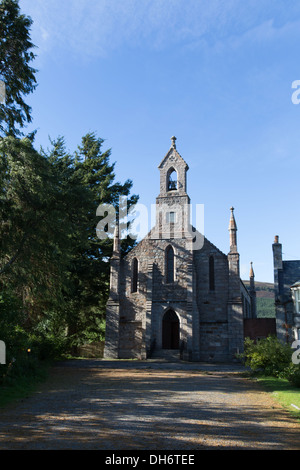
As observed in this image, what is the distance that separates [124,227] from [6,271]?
2054cm

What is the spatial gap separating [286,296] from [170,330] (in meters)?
9.23

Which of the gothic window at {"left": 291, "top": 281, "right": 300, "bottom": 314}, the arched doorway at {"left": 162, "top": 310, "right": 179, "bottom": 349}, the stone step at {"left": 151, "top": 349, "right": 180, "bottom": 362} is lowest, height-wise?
the stone step at {"left": 151, "top": 349, "right": 180, "bottom": 362}

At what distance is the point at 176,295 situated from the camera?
2853 cm

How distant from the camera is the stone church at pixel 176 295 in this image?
27.2 meters

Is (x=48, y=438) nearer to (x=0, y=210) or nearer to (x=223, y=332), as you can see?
(x=0, y=210)

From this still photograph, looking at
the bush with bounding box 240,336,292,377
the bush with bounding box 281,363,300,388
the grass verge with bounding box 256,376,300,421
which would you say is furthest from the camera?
the bush with bounding box 240,336,292,377

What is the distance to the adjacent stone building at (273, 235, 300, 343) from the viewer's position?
27.1m

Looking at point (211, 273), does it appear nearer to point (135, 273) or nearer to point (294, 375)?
point (135, 273)

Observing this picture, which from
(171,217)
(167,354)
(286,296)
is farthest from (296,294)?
(171,217)

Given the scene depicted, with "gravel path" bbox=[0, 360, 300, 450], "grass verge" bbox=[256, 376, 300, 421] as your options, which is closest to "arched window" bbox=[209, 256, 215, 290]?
"grass verge" bbox=[256, 376, 300, 421]

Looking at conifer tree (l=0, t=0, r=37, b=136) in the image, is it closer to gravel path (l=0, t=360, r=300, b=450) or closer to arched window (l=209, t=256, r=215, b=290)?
gravel path (l=0, t=360, r=300, b=450)

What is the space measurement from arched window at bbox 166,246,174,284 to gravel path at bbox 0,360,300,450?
1460cm

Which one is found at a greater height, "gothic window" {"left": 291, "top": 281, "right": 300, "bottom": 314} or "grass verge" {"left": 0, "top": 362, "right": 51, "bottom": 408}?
"gothic window" {"left": 291, "top": 281, "right": 300, "bottom": 314}

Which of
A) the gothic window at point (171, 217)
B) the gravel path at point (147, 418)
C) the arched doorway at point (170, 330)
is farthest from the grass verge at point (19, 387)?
the gothic window at point (171, 217)
